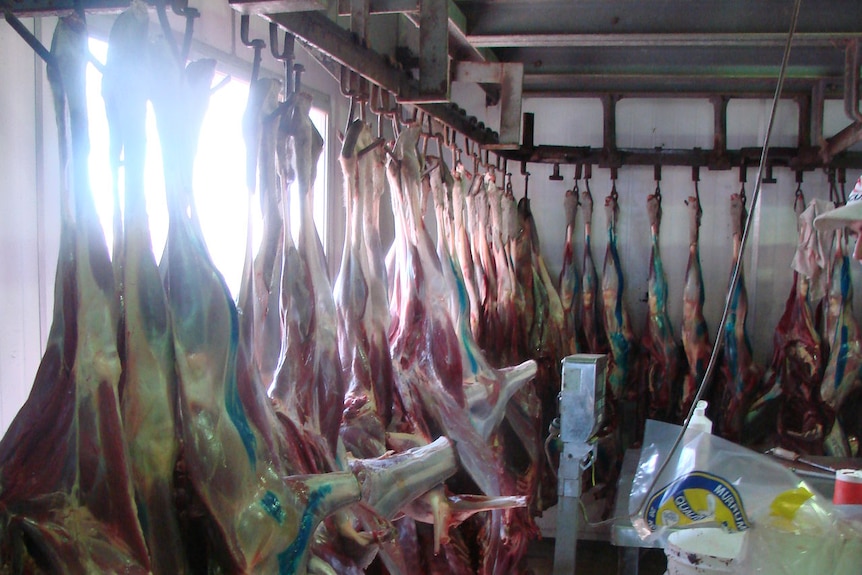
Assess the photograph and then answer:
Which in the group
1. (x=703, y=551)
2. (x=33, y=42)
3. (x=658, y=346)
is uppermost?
(x=33, y=42)

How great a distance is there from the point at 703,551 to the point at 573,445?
84 centimetres

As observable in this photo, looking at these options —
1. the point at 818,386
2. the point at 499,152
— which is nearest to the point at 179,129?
the point at 499,152

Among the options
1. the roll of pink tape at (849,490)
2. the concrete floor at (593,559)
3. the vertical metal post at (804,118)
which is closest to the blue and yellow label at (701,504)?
the roll of pink tape at (849,490)

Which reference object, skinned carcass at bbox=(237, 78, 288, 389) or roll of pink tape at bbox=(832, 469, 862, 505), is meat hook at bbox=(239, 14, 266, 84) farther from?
roll of pink tape at bbox=(832, 469, 862, 505)

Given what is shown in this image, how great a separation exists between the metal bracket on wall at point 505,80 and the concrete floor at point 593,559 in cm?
267

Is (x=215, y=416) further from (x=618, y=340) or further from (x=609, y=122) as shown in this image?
(x=609, y=122)

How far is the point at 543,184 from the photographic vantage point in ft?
15.8

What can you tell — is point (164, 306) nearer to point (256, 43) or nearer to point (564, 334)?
point (256, 43)

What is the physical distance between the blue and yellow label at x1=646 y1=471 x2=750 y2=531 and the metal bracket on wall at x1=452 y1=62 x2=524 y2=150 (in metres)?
1.47

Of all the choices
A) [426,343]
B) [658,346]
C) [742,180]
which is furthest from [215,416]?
[742,180]

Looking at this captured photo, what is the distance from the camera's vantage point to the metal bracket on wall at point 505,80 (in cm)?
278

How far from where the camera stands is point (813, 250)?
3973 mm

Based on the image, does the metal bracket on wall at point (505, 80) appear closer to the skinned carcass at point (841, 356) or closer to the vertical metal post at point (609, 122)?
the vertical metal post at point (609, 122)

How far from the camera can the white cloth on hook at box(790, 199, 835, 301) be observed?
3.93 metres
